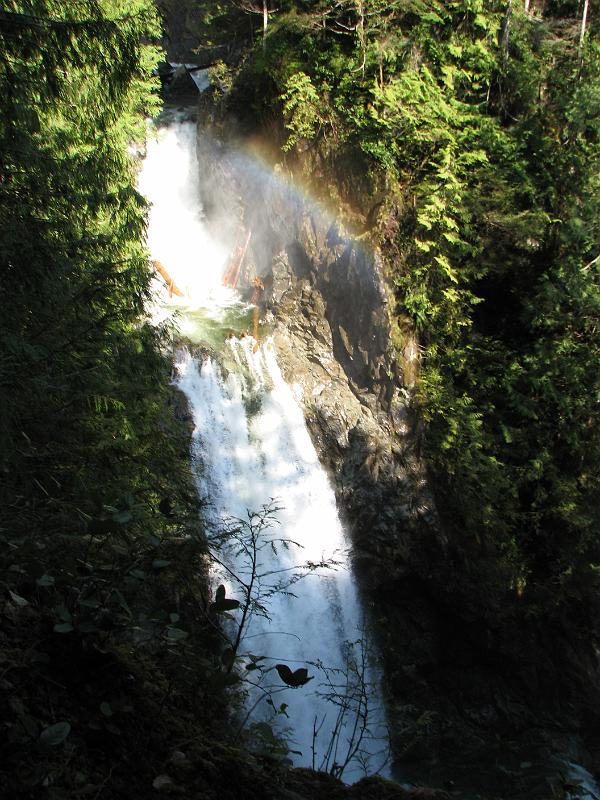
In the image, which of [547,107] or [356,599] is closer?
[356,599]

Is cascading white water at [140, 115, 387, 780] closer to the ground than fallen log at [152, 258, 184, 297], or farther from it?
closer to the ground

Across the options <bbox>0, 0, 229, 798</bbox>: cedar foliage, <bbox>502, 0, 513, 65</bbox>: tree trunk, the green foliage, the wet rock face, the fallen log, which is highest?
<bbox>502, 0, 513, 65</bbox>: tree trunk

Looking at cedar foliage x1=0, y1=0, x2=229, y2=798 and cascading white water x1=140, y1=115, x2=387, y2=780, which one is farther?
cascading white water x1=140, y1=115, x2=387, y2=780

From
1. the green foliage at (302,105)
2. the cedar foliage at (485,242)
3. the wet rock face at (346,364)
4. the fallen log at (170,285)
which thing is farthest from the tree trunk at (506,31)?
the fallen log at (170,285)

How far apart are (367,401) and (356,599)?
348 centimetres

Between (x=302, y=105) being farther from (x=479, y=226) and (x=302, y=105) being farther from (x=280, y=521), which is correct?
(x=280, y=521)

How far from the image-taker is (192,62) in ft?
72.3

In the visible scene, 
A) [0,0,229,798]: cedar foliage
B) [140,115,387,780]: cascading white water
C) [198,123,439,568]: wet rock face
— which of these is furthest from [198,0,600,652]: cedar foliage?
[0,0,229,798]: cedar foliage

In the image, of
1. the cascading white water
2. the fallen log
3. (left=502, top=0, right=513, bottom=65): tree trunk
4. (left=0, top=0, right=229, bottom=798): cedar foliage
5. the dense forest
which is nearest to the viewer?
(left=0, top=0, right=229, bottom=798): cedar foliage

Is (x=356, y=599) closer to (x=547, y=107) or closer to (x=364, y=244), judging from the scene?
(x=364, y=244)

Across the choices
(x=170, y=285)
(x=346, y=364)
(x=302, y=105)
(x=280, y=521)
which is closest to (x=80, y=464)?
(x=280, y=521)

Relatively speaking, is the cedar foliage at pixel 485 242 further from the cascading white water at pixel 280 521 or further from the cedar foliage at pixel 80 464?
the cedar foliage at pixel 80 464

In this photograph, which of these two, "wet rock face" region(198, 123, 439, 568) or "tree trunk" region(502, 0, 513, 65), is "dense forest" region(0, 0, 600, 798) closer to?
"tree trunk" region(502, 0, 513, 65)

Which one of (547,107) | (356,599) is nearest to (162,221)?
(547,107)
